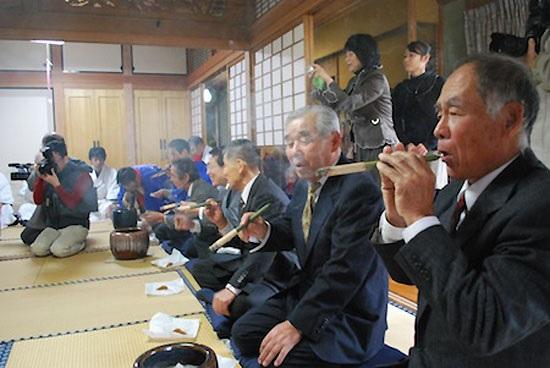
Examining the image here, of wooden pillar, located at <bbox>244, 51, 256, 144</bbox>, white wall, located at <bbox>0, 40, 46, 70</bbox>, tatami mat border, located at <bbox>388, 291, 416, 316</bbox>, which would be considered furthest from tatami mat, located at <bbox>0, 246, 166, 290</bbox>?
white wall, located at <bbox>0, 40, 46, 70</bbox>

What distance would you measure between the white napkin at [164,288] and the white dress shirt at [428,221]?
1620 millimetres

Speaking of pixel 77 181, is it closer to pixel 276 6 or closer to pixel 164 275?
pixel 164 275

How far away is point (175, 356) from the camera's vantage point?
125 centimetres

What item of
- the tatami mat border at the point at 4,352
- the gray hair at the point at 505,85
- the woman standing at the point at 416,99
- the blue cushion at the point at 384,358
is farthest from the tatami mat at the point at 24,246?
the gray hair at the point at 505,85

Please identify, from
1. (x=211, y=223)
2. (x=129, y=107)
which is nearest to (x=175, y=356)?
(x=211, y=223)

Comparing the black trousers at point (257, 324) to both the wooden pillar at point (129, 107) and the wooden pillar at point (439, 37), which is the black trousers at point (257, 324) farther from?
the wooden pillar at point (129, 107)

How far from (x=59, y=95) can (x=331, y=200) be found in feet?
23.9

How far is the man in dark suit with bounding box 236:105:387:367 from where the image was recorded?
5.28ft

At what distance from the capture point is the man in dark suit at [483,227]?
830mm

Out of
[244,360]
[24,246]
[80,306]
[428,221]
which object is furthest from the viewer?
[24,246]

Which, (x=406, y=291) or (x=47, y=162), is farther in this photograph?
(x=47, y=162)

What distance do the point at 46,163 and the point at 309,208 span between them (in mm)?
2662

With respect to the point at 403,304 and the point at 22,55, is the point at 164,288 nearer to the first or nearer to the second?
the point at 403,304

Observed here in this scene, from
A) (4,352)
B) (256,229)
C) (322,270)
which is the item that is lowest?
(4,352)
